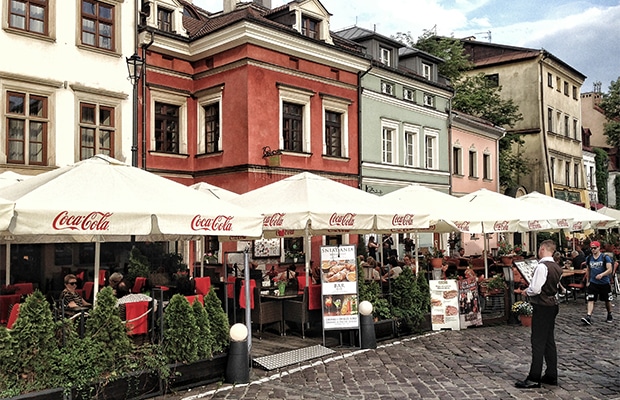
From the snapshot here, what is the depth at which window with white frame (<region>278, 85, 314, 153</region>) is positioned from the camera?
840 inches

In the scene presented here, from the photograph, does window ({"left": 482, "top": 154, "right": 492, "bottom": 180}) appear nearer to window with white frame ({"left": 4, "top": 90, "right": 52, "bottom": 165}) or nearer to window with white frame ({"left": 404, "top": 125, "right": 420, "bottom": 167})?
window with white frame ({"left": 404, "top": 125, "right": 420, "bottom": 167})

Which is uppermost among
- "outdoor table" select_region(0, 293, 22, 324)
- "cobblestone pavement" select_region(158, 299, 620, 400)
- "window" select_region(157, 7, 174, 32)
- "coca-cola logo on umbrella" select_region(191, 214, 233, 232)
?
"window" select_region(157, 7, 174, 32)

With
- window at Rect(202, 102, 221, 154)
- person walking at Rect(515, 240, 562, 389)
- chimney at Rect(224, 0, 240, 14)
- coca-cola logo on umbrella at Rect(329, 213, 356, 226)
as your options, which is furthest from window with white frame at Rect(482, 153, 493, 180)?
person walking at Rect(515, 240, 562, 389)

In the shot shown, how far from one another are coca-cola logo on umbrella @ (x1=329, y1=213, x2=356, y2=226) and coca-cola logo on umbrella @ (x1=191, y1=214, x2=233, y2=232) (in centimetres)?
271

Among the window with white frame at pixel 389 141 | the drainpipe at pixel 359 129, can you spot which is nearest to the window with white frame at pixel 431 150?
the window with white frame at pixel 389 141

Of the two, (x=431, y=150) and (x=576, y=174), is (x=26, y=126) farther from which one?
(x=576, y=174)

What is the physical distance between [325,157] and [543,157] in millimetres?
22578

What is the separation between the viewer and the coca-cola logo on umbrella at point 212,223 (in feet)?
26.1

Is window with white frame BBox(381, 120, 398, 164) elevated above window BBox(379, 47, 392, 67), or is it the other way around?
window BBox(379, 47, 392, 67)

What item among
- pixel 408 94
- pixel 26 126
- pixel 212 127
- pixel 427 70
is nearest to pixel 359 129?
pixel 408 94

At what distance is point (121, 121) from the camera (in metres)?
19.2

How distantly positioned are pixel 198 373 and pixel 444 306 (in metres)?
5.85

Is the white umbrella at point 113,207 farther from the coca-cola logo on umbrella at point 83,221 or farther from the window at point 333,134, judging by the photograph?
the window at point 333,134

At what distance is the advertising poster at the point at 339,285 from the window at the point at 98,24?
40.2ft
